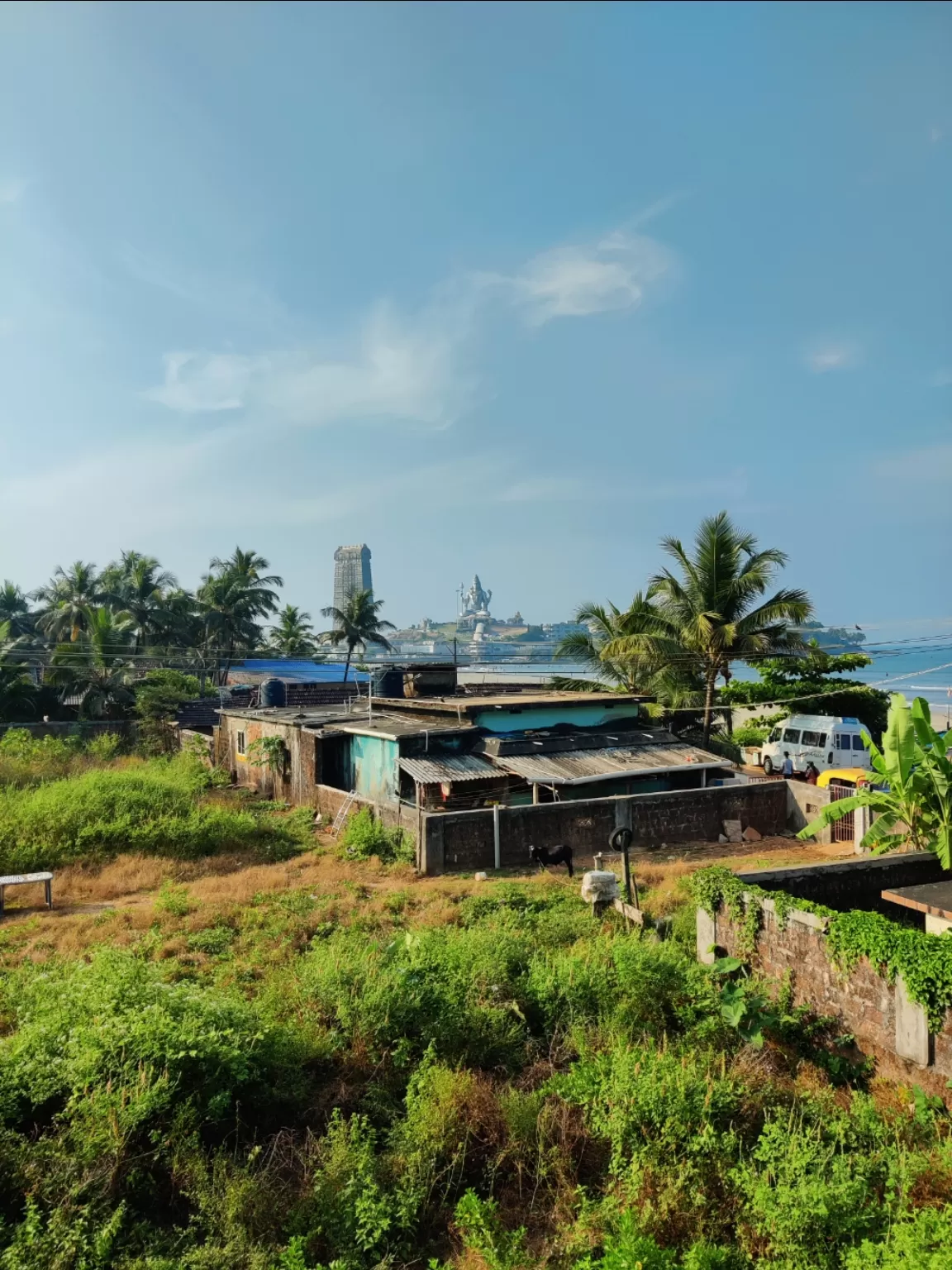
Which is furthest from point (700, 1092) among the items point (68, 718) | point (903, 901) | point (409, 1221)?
point (68, 718)

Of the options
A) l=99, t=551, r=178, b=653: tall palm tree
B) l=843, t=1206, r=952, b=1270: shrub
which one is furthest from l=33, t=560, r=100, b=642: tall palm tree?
l=843, t=1206, r=952, b=1270: shrub

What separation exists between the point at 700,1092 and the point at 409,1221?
2.53 metres

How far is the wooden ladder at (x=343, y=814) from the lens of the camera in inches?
753

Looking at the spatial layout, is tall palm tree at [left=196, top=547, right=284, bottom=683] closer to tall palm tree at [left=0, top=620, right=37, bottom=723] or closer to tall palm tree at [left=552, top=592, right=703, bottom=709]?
tall palm tree at [left=0, top=620, right=37, bottom=723]

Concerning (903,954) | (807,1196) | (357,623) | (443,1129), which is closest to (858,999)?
(903,954)

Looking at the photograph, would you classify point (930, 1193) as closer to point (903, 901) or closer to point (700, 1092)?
point (700, 1092)

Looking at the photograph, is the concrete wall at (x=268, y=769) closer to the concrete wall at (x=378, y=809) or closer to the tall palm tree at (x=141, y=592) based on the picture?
the concrete wall at (x=378, y=809)

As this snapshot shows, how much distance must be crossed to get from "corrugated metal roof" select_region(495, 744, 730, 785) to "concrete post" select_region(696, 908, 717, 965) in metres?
7.65

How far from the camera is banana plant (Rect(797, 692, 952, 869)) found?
10578 millimetres

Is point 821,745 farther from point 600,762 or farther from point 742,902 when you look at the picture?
point 742,902

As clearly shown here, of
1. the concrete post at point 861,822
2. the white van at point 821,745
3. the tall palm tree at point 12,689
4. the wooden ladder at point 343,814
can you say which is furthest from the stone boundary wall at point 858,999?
the tall palm tree at point 12,689

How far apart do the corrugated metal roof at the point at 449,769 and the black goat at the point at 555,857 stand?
261 cm

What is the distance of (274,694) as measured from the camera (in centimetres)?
3039

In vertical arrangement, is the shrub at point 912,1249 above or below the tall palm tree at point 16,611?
below
